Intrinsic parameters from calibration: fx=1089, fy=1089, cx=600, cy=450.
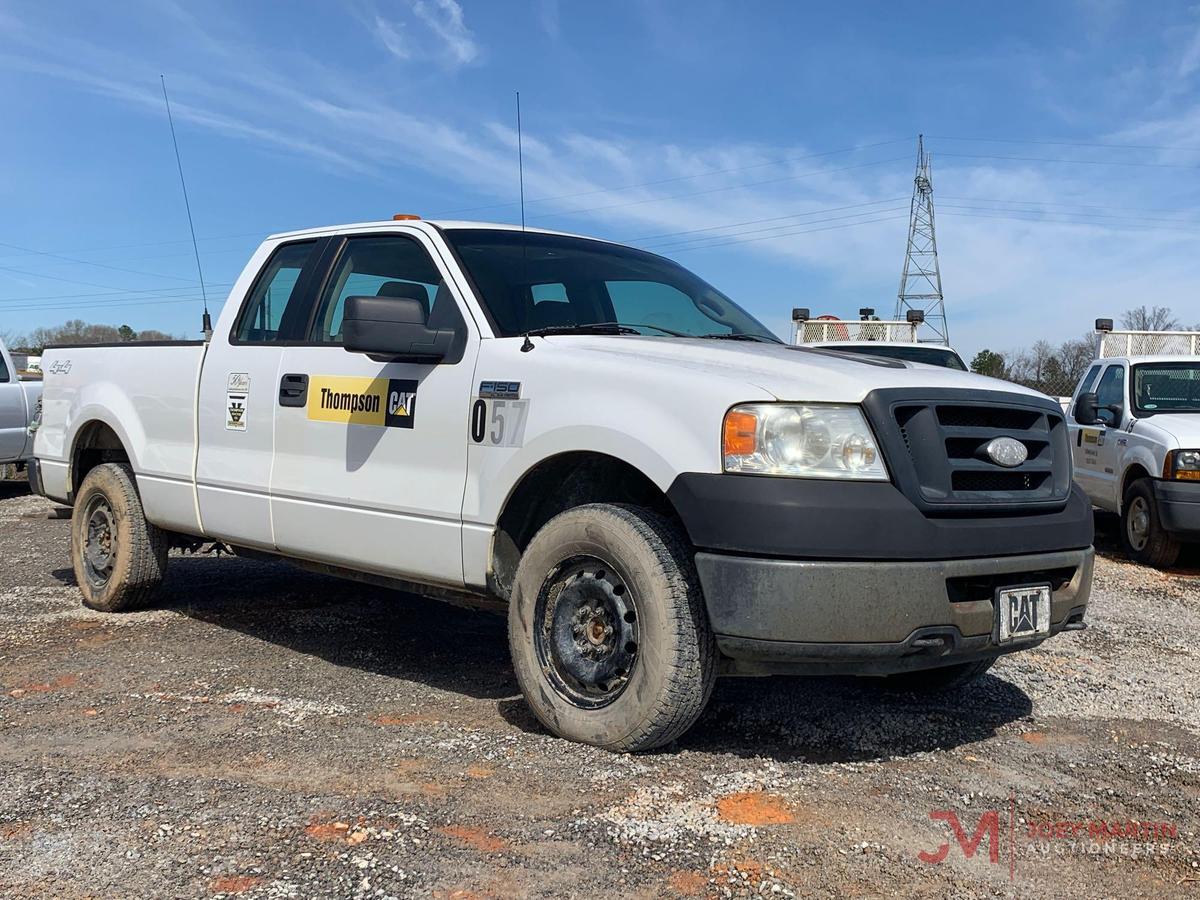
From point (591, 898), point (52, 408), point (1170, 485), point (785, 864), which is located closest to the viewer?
point (591, 898)

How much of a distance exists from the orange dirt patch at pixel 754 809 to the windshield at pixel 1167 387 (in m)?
7.26

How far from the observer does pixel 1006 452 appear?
11.6 ft

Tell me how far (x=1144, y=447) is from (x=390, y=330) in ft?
22.4

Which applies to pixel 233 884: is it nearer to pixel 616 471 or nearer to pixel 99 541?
pixel 616 471

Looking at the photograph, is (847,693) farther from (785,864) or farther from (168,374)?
(168,374)

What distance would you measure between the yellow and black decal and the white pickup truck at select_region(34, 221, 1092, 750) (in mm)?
13

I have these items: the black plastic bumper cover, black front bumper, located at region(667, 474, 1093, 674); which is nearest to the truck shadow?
black front bumper, located at region(667, 474, 1093, 674)

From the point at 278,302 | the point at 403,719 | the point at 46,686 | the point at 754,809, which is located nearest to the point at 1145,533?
the point at 754,809

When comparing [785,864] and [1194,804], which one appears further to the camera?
[1194,804]

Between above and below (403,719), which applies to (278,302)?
above

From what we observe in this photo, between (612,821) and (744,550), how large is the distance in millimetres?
867

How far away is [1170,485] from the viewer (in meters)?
8.15

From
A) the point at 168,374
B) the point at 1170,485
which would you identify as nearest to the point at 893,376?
the point at 168,374

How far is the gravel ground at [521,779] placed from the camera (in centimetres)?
273
